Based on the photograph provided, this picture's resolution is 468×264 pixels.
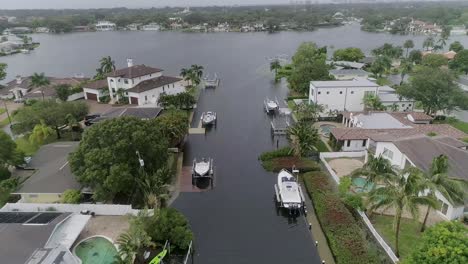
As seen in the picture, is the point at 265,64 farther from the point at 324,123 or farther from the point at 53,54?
the point at 53,54

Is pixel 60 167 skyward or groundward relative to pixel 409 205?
groundward

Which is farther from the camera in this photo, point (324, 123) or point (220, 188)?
point (324, 123)

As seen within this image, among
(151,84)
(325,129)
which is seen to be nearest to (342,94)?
(325,129)

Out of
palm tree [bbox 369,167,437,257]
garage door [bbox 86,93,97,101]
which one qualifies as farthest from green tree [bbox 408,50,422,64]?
garage door [bbox 86,93,97,101]

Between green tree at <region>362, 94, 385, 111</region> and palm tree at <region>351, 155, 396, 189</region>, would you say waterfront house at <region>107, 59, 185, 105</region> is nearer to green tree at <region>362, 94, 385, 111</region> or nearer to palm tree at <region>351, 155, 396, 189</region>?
green tree at <region>362, 94, 385, 111</region>

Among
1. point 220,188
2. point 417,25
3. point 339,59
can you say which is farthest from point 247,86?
point 417,25

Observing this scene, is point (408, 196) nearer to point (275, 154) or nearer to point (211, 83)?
point (275, 154)
